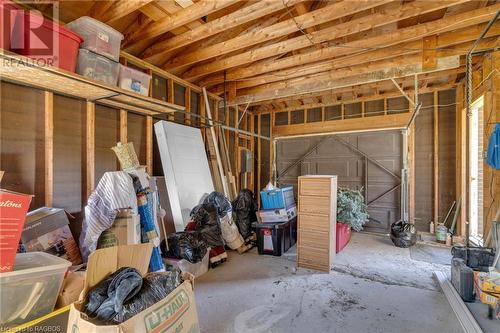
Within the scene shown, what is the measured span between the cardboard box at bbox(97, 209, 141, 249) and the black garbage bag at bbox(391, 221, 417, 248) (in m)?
4.07

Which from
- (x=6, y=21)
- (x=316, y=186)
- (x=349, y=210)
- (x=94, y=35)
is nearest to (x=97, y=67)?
(x=94, y=35)

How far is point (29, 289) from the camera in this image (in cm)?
131

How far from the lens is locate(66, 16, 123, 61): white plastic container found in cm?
218

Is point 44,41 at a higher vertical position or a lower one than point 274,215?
higher

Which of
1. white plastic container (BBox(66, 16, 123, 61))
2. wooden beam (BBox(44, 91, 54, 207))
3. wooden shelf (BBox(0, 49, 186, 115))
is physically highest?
white plastic container (BBox(66, 16, 123, 61))

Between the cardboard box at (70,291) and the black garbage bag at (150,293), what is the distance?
457 millimetres

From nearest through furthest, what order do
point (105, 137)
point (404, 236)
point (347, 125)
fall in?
point (105, 137) → point (404, 236) → point (347, 125)

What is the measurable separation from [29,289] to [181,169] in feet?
7.74

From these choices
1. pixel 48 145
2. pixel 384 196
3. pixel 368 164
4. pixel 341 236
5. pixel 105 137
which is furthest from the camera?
pixel 368 164

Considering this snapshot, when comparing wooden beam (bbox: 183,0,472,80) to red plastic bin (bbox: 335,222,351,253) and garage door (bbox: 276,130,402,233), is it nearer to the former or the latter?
red plastic bin (bbox: 335,222,351,253)

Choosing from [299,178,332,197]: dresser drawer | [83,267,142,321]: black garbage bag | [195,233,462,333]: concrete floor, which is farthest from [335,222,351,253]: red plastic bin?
[83,267,142,321]: black garbage bag

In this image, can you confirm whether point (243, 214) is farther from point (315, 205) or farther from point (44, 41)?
point (44, 41)

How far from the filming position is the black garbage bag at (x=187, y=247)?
287 cm

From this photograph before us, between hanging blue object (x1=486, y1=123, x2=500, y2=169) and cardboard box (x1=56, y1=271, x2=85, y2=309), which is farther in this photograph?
hanging blue object (x1=486, y1=123, x2=500, y2=169)
